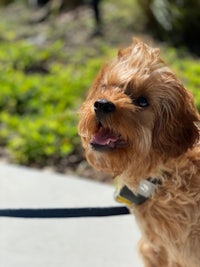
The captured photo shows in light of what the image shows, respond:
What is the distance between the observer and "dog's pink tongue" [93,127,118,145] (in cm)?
305

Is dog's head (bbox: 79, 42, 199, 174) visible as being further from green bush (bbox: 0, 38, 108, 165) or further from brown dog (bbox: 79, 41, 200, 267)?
green bush (bbox: 0, 38, 108, 165)

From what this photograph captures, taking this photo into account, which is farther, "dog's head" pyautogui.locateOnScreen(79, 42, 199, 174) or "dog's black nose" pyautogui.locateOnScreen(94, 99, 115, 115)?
"dog's head" pyautogui.locateOnScreen(79, 42, 199, 174)

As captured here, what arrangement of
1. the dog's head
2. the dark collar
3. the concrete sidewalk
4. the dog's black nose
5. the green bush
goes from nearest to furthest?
the dog's black nose < the dog's head < the dark collar < the concrete sidewalk < the green bush

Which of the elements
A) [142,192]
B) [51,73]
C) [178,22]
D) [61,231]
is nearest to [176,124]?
[142,192]

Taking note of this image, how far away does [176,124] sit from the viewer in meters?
3.10

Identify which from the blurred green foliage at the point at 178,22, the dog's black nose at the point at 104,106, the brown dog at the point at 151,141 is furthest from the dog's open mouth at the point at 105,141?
the blurred green foliage at the point at 178,22

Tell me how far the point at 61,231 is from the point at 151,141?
172 centimetres

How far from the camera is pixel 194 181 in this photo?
3.34 metres

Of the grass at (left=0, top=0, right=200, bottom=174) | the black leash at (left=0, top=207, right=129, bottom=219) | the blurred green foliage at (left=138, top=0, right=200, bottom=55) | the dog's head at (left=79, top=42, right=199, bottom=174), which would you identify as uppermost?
the dog's head at (left=79, top=42, right=199, bottom=174)

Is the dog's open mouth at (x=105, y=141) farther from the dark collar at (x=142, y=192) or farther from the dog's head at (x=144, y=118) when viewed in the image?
the dark collar at (x=142, y=192)

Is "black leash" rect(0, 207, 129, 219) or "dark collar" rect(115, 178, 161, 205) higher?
"dark collar" rect(115, 178, 161, 205)

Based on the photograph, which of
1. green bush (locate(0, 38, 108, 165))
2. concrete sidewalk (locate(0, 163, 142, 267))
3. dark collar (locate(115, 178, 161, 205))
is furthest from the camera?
green bush (locate(0, 38, 108, 165))

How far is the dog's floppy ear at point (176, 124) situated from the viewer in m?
3.08

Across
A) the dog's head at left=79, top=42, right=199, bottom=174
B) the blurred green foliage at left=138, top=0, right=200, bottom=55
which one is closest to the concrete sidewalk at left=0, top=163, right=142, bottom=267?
the dog's head at left=79, top=42, right=199, bottom=174
